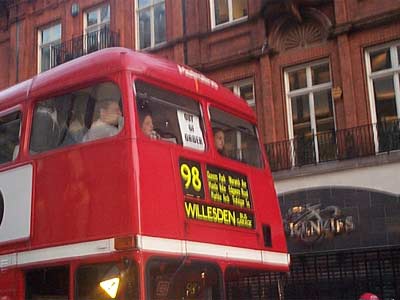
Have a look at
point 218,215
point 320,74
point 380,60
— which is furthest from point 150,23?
point 218,215

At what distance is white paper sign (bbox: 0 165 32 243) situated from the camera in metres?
6.53

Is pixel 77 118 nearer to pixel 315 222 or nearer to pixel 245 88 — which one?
pixel 315 222

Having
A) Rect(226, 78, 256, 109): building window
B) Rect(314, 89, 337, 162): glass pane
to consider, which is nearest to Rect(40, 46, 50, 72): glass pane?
Rect(226, 78, 256, 109): building window

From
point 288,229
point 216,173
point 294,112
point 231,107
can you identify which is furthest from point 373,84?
point 216,173

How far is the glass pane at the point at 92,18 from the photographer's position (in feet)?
68.1

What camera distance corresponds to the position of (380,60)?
49.3 feet

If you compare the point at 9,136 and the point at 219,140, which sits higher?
the point at 9,136

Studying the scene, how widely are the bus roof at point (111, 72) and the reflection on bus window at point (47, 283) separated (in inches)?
76.6

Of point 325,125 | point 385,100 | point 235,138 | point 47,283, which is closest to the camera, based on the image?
point 47,283

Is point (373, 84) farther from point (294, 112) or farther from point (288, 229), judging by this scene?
point (288, 229)

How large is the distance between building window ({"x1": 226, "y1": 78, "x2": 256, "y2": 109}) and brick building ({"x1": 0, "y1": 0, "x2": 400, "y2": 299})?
3 centimetres

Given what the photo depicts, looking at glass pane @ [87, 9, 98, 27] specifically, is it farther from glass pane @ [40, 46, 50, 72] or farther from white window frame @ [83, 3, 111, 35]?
glass pane @ [40, 46, 50, 72]

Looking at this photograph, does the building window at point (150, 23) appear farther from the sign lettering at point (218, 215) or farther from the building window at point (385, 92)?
the sign lettering at point (218, 215)

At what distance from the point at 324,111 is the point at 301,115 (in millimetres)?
653
